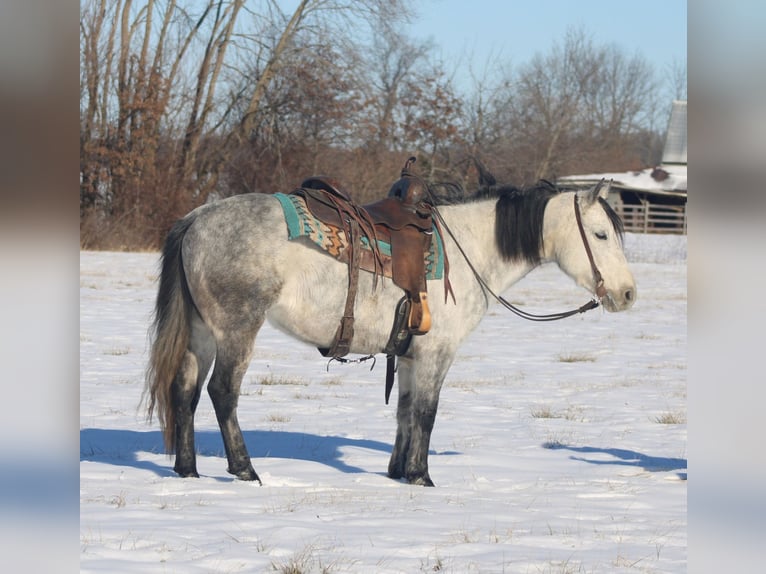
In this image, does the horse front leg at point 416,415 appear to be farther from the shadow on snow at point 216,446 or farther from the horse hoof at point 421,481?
the shadow on snow at point 216,446

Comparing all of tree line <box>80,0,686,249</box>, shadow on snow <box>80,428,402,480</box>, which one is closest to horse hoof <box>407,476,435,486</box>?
shadow on snow <box>80,428,402,480</box>

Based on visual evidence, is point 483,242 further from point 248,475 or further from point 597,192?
point 248,475

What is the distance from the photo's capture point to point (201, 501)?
4.76 metres

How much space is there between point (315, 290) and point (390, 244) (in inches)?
22.2

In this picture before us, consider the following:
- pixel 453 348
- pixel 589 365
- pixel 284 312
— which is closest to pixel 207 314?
pixel 284 312

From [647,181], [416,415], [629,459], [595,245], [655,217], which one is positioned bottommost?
→ [629,459]

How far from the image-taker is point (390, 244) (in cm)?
561

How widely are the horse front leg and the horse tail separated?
1.33m

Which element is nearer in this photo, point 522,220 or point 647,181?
point 522,220

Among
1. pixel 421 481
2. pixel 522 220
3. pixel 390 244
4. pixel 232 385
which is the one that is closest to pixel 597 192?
pixel 522 220

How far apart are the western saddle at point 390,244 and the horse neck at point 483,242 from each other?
0.90ft

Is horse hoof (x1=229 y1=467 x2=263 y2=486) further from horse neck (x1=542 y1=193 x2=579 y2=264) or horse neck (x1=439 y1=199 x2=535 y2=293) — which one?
horse neck (x1=542 y1=193 x2=579 y2=264)

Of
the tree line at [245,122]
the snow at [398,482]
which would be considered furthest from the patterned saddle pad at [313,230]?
the tree line at [245,122]
